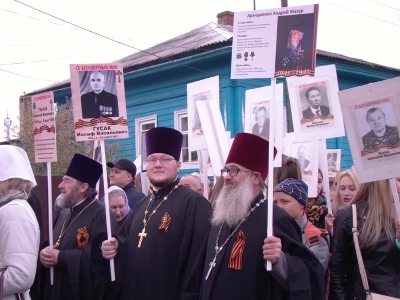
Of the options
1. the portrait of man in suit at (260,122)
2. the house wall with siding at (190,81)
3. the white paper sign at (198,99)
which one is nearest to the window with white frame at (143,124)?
the house wall with siding at (190,81)

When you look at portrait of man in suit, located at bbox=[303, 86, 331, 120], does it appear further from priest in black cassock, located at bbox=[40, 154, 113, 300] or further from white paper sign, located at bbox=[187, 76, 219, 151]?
priest in black cassock, located at bbox=[40, 154, 113, 300]

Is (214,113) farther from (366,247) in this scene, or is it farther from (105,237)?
(366,247)

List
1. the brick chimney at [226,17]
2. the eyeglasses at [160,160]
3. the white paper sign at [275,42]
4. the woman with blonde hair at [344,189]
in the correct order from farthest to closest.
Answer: the brick chimney at [226,17]
the woman with blonde hair at [344,189]
the eyeglasses at [160,160]
the white paper sign at [275,42]

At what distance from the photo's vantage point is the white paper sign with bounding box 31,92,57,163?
5.58m

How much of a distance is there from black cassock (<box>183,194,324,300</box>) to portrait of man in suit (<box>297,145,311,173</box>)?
2971mm

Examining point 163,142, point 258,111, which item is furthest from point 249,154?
point 258,111

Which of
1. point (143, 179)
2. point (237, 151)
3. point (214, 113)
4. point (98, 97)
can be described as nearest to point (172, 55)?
point (143, 179)

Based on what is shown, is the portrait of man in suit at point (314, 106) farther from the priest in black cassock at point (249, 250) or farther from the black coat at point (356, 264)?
the priest in black cassock at point (249, 250)

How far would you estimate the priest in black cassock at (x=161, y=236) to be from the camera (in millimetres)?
4438

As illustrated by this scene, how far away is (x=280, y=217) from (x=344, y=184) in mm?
2440

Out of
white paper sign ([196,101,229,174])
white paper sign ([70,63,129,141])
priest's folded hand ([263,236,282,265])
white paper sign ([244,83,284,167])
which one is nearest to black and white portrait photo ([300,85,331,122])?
white paper sign ([244,83,284,167])

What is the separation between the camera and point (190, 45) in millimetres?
17422

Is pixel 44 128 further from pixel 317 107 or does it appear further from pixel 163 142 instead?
pixel 317 107

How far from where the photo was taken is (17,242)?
3744 mm
